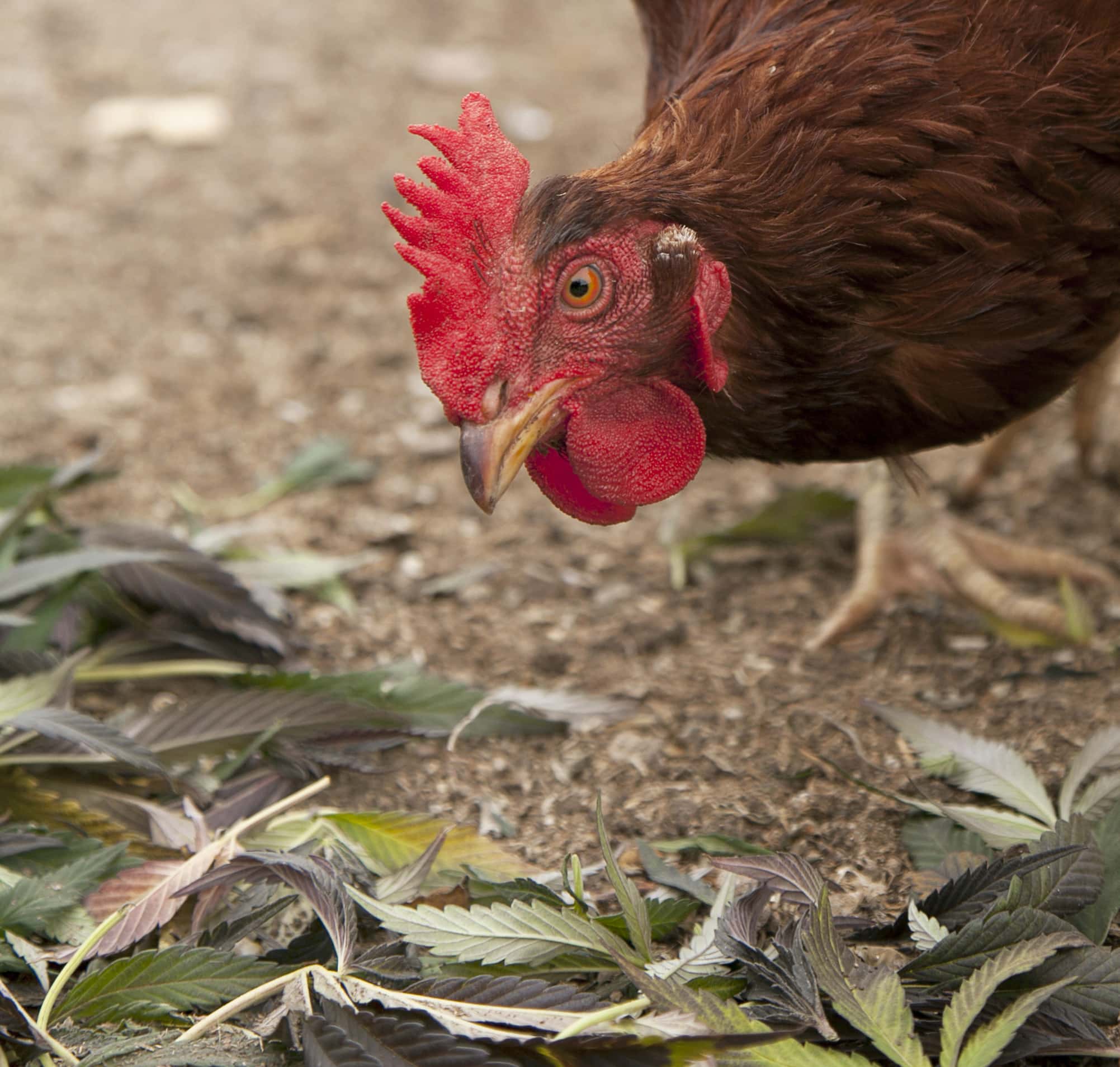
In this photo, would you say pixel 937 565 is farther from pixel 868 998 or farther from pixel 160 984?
pixel 160 984

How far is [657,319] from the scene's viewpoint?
1798 mm

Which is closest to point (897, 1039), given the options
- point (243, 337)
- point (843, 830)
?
point (843, 830)

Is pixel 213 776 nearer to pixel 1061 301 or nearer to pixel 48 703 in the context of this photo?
pixel 48 703

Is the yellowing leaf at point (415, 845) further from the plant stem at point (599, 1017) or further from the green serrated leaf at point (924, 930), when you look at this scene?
the green serrated leaf at point (924, 930)

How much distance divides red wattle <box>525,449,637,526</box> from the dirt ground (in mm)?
562

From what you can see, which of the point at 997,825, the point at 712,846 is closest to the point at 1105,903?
the point at 997,825

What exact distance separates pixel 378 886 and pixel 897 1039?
0.80 metres

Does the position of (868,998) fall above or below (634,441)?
below

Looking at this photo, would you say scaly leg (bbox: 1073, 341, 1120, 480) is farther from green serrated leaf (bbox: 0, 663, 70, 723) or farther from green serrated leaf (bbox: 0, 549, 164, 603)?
green serrated leaf (bbox: 0, 663, 70, 723)

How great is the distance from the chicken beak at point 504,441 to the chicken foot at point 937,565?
1.13 meters

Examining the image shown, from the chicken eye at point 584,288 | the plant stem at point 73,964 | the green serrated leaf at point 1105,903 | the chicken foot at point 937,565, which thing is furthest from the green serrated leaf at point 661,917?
the chicken foot at point 937,565

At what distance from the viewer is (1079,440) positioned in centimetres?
316

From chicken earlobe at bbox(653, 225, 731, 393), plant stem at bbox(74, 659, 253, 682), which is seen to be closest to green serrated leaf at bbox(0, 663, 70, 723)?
plant stem at bbox(74, 659, 253, 682)

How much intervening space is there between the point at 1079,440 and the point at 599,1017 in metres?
2.20
